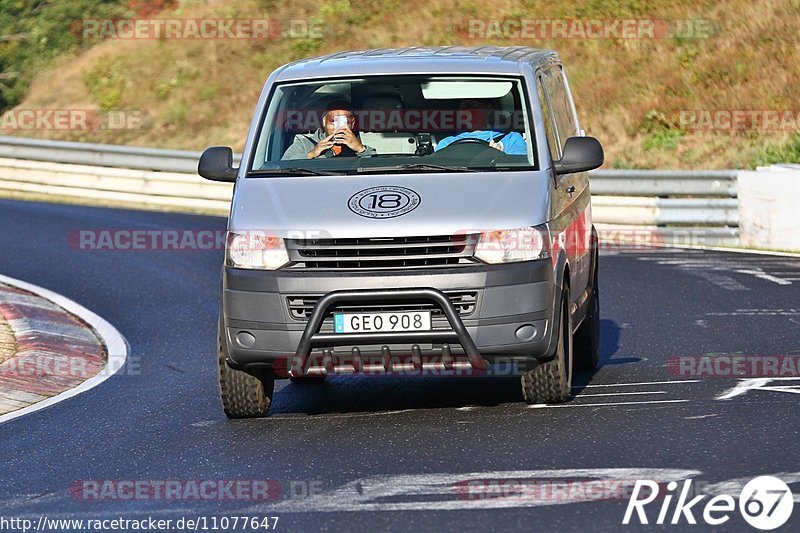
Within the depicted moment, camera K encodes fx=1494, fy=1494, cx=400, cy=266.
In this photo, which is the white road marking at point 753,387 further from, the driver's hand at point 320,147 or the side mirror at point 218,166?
the side mirror at point 218,166

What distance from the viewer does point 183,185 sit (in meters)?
24.2

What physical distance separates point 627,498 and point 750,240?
12343 millimetres

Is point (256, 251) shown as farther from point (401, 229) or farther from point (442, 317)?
point (442, 317)

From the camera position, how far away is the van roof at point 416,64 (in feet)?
30.5

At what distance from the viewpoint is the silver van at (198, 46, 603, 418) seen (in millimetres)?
8016

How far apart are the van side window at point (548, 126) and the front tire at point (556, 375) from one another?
3.00ft

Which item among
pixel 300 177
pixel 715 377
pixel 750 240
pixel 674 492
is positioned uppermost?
pixel 300 177

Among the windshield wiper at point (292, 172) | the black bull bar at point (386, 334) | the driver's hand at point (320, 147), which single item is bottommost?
the black bull bar at point (386, 334)

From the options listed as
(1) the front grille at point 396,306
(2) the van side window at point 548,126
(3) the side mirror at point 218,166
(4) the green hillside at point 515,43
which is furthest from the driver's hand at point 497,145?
(4) the green hillside at point 515,43

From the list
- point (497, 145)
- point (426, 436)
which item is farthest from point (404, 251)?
point (497, 145)

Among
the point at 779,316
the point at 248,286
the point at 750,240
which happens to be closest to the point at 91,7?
the point at 750,240

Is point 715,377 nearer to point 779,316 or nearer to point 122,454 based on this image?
point 779,316

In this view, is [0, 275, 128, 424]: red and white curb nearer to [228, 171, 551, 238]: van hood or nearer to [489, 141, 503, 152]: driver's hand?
[228, 171, 551, 238]: van hood

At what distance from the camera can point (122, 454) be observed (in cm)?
802
